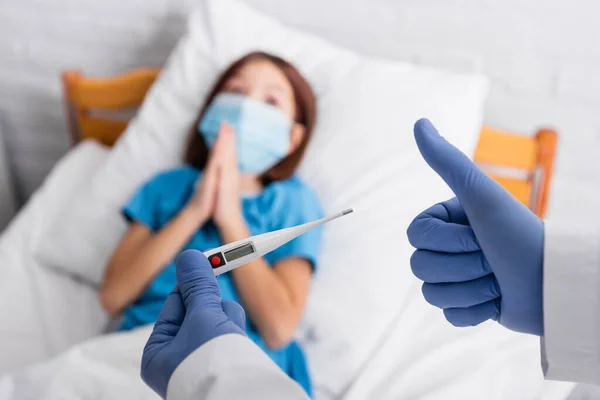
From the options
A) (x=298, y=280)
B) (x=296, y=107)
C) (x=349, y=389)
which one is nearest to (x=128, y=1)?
(x=296, y=107)

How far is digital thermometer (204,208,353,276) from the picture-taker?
28.3 inches

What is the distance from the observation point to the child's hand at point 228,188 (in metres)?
1.21

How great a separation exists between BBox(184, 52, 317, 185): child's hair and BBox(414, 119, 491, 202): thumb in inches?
24.6

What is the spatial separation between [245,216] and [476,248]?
1.97 feet

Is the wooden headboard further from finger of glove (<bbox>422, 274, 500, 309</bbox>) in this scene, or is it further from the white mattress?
finger of glove (<bbox>422, 274, 500, 309</bbox>)

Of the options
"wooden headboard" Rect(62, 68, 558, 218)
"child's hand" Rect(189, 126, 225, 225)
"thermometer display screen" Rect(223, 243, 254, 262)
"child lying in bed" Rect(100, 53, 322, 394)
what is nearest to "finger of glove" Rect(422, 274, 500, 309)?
"thermometer display screen" Rect(223, 243, 254, 262)

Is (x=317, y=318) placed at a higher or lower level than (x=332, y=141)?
lower

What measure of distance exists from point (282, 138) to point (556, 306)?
27.6 inches

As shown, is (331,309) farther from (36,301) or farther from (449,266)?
(36,301)

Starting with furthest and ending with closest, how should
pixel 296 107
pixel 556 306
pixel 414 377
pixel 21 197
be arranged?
pixel 21 197
pixel 296 107
pixel 414 377
pixel 556 306

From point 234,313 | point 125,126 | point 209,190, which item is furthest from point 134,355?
point 125,126

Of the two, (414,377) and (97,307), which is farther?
(97,307)

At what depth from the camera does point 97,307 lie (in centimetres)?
140

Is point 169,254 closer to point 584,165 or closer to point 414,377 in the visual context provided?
point 414,377
